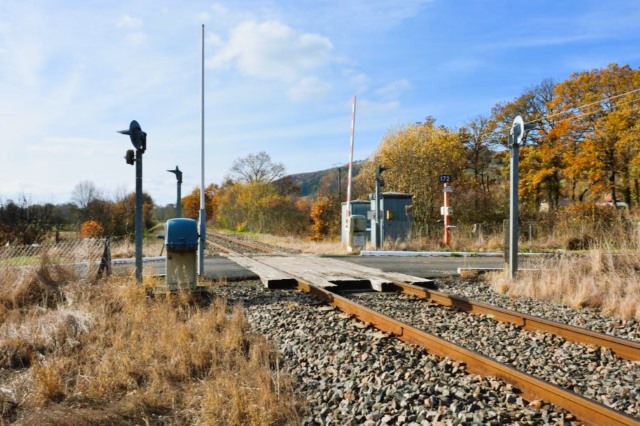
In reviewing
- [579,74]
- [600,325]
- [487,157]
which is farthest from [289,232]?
[600,325]

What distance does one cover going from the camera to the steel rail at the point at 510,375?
11.2 feet

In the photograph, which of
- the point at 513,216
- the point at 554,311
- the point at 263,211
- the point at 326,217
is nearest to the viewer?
the point at 554,311

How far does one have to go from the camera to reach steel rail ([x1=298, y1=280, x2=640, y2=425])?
11.2 ft

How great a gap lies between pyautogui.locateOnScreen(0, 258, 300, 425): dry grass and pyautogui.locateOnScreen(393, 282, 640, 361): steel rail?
3.24 metres

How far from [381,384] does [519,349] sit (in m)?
2.04

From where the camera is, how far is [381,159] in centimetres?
3262

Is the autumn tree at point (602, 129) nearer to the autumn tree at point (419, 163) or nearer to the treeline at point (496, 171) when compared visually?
the treeline at point (496, 171)

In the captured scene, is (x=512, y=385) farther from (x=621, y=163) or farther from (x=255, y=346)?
(x=621, y=163)

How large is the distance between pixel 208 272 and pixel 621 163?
30071 mm

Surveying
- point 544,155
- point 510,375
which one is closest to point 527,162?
point 544,155

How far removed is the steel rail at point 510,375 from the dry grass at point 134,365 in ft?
5.03

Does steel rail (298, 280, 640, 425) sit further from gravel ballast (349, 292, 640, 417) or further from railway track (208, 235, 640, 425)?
gravel ballast (349, 292, 640, 417)

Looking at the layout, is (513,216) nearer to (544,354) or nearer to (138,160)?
(544,354)

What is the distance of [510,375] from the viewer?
14.1ft
